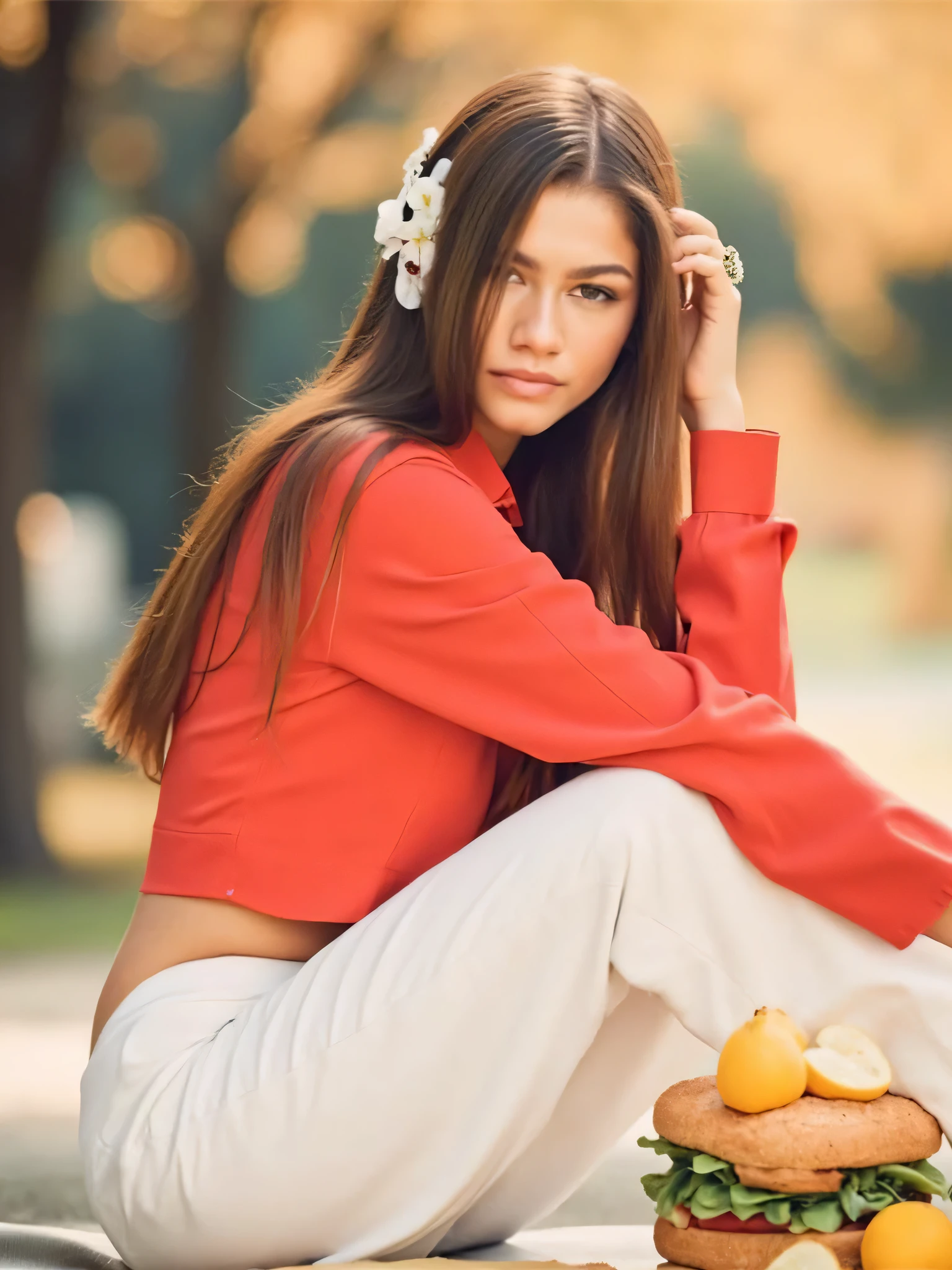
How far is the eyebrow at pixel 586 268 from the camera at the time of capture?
1781mm

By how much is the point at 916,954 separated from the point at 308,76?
5.87m

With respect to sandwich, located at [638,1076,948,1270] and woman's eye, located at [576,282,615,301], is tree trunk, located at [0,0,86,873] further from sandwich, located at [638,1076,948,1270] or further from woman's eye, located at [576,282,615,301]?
sandwich, located at [638,1076,948,1270]

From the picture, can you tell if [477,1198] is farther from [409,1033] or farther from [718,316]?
[718,316]

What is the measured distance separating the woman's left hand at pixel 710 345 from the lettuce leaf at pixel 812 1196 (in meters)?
0.97

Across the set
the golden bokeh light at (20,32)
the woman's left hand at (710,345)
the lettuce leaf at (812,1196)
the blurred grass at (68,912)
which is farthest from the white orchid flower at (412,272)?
the golden bokeh light at (20,32)

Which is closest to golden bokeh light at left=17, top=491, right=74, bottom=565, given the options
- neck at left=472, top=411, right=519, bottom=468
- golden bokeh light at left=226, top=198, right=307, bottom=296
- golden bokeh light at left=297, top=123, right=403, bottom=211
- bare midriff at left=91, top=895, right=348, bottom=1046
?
golden bokeh light at left=226, top=198, right=307, bottom=296

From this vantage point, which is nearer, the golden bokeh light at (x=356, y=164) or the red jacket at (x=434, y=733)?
the red jacket at (x=434, y=733)

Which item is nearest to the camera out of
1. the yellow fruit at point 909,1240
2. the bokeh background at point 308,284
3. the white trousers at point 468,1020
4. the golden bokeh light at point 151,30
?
the yellow fruit at point 909,1240

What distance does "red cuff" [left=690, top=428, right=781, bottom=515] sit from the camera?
198 cm

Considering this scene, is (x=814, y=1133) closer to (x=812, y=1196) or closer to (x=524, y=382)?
(x=812, y=1196)

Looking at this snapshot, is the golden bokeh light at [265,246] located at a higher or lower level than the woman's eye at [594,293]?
higher

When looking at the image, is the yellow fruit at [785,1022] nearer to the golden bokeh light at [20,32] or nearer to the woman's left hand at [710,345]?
the woman's left hand at [710,345]

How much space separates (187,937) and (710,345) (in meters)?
1.05

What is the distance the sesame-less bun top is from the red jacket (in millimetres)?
175
